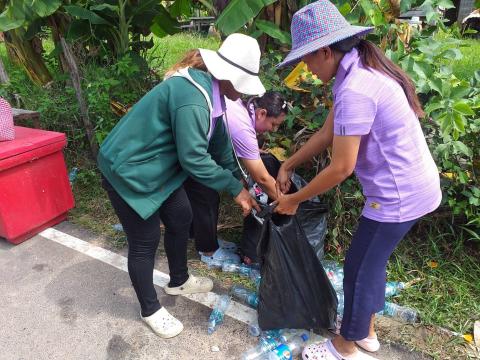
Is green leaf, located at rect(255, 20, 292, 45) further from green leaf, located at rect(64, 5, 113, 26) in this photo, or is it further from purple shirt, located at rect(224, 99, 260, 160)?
green leaf, located at rect(64, 5, 113, 26)

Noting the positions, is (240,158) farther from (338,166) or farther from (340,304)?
(340,304)

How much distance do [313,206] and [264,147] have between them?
66 cm

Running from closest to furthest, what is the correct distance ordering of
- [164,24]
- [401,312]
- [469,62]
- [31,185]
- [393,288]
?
[401,312], [393,288], [31,185], [164,24], [469,62]

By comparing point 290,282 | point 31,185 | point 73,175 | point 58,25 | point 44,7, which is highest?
point 44,7

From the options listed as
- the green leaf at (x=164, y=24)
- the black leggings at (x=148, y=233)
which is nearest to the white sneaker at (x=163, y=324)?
the black leggings at (x=148, y=233)

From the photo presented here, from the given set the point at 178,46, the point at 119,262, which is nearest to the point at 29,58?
the point at 178,46

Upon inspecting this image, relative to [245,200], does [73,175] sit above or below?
below

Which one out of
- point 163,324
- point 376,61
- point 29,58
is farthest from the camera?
point 29,58

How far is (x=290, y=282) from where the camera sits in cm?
211

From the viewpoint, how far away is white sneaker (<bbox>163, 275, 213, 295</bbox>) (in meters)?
2.62

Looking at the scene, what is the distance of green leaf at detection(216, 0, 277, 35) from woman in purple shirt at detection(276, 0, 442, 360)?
164cm

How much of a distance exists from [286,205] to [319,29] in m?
0.83

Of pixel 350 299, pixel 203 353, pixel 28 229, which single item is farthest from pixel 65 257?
pixel 350 299

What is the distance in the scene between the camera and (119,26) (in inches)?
174
